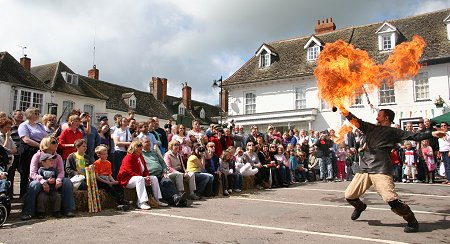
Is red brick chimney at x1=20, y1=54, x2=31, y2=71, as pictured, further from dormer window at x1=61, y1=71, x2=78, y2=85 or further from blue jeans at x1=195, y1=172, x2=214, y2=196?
blue jeans at x1=195, y1=172, x2=214, y2=196

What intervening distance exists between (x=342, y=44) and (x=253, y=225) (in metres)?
→ 5.06

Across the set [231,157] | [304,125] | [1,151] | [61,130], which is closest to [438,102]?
[304,125]

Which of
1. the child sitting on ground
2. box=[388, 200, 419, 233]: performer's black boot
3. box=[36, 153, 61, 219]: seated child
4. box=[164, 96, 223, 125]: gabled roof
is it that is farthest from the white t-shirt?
box=[164, 96, 223, 125]: gabled roof

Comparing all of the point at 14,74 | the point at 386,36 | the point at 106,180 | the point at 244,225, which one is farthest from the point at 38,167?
the point at 14,74

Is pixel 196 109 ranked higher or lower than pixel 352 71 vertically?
higher

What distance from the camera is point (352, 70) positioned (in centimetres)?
863

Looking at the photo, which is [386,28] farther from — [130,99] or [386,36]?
[130,99]

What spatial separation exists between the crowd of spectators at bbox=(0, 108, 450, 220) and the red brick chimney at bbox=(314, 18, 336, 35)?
1983 centimetres

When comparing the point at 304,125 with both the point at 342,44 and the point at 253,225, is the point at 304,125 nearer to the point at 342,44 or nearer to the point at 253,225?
the point at 342,44

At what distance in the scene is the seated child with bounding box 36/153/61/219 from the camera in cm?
714

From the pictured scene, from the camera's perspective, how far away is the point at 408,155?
14.8 m

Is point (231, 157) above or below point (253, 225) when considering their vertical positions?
above

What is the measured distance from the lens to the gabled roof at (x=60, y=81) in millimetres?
36169

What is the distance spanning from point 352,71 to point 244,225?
14.4 ft
